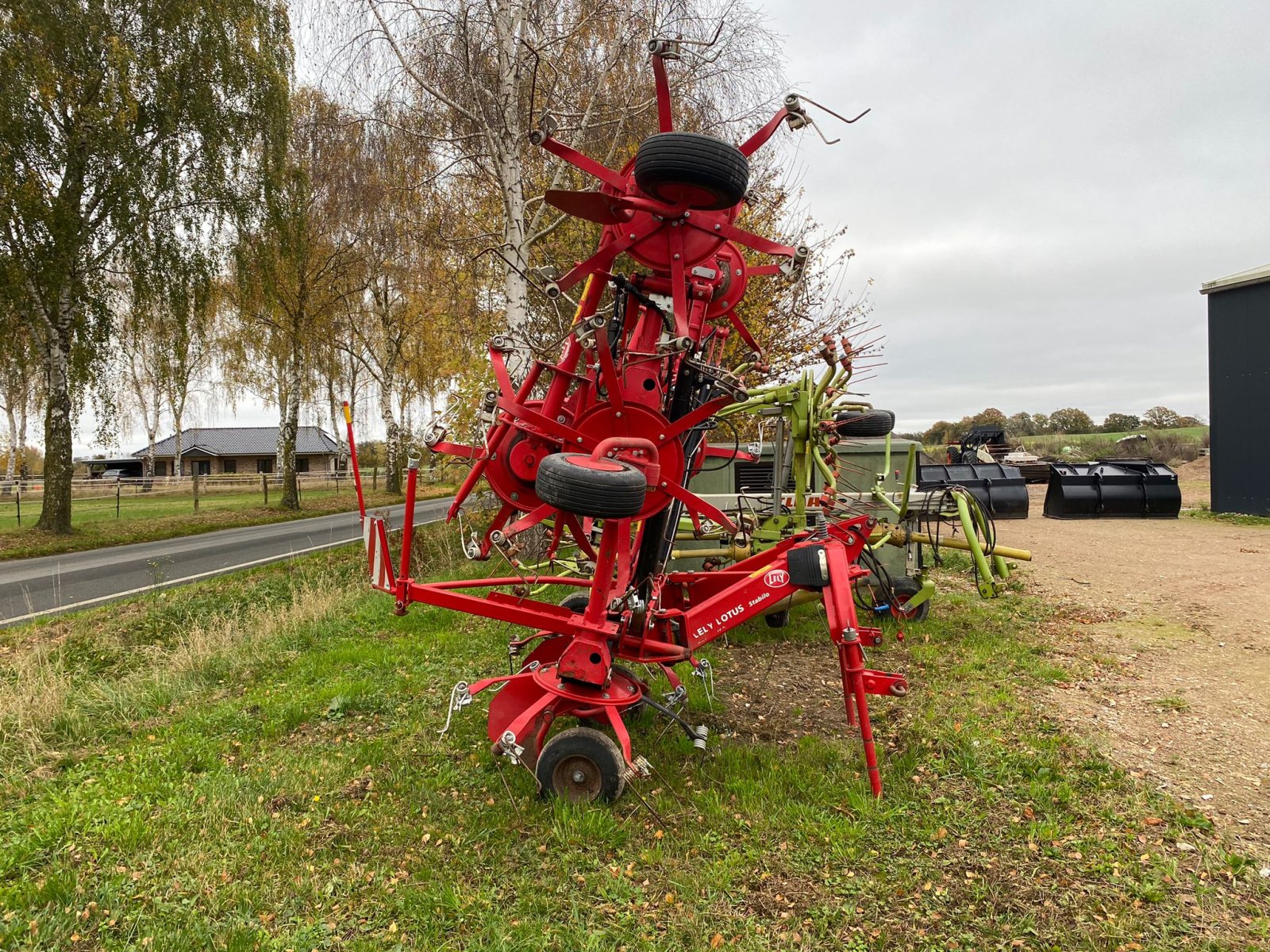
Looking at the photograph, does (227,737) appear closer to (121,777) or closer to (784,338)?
(121,777)

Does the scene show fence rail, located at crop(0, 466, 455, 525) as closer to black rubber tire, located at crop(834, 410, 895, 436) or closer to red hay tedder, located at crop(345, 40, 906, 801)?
black rubber tire, located at crop(834, 410, 895, 436)

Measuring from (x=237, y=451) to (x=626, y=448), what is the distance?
61.1m

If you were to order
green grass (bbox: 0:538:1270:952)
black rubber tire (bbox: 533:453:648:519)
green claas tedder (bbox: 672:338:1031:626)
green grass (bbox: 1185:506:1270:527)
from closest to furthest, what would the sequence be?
green grass (bbox: 0:538:1270:952)
black rubber tire (bbox: 533:453:648:519)
green claas tedder (bbox: 672:338:1031:626)
green grass (bbox: 1185:506:1270:527)

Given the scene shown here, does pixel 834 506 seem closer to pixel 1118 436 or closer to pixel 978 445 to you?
pixel 978 445

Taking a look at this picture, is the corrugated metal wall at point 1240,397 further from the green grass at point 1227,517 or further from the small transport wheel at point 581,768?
the small transport wheel at point 581,768

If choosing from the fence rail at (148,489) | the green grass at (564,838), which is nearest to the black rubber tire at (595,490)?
the green grass at (564,838)

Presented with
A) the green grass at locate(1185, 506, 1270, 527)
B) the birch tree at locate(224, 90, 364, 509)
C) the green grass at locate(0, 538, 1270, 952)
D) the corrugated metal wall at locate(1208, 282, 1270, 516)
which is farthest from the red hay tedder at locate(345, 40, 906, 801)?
the corrugated metal wall at locate(1208, 282, 1270, 516)

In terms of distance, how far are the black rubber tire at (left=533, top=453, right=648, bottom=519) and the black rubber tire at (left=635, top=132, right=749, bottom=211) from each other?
4.61 feet

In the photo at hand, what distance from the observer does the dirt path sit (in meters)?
3.86

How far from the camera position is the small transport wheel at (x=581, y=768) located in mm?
3605

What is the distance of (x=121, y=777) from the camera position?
158 inches

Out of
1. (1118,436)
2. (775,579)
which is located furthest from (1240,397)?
(1118,436)

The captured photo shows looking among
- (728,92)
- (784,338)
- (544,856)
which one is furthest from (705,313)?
(784,338)

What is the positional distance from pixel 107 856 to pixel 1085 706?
19.1 feet
